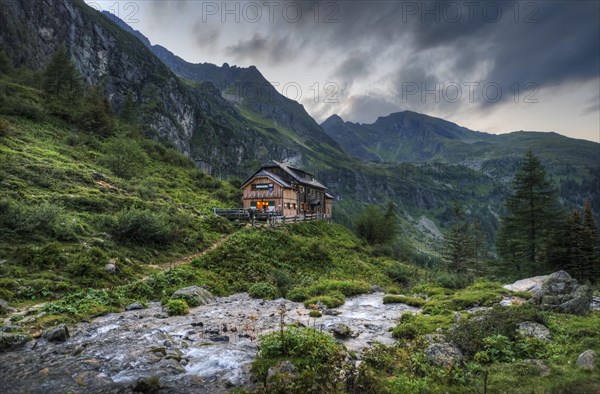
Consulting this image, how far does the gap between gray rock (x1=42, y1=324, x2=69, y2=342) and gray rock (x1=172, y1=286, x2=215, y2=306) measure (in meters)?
5.78

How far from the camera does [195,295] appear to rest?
16297 millimetres

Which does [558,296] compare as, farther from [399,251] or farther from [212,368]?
[399,251]

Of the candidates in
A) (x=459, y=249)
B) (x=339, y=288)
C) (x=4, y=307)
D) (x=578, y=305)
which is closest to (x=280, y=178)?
(x=339, y=288)

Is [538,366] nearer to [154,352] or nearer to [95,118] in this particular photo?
[154,352]

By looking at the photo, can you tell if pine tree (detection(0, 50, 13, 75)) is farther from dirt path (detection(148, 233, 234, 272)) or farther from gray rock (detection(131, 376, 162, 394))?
gray rock (detection(131, 376, 162, 394))

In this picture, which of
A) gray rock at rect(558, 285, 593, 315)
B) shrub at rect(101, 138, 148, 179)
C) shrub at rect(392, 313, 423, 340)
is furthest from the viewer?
shrub at rect(101, 138, 148, 179)

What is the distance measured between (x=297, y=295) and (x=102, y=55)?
15117cm

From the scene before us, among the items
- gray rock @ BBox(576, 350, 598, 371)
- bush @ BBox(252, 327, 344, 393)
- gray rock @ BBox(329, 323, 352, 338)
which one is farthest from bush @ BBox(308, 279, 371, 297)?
gray rock @ BBox(576, 350, 598, 371)

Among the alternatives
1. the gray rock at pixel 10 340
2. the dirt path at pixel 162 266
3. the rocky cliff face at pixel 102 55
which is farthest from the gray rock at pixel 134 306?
the rocky cliff face at pixel 102 55

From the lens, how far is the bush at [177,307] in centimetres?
1373

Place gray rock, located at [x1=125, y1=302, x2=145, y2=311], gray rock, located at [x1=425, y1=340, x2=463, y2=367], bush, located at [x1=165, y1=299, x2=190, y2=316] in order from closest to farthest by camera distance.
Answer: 1. gray rock, located at [x1=425, y1=340, x2=463, y2=367]
2. bush, located at [x1=165, y1=299, x2=190, y2=316]
3. gray rock, located at [x1=125, y1=302, x2=145, y2=311]

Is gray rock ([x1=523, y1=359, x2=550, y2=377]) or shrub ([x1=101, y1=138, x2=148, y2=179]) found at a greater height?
shrub ([x1=101, y1=138, x2=148, y2=179])

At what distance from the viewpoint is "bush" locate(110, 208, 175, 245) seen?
68.7 ft

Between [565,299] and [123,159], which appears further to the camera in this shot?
[123,159]
